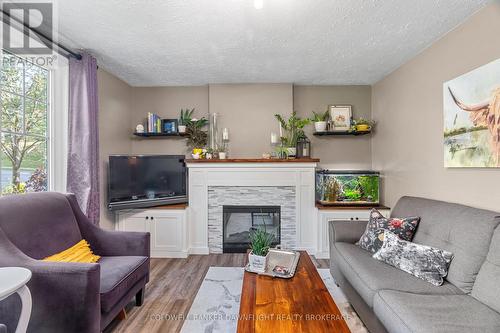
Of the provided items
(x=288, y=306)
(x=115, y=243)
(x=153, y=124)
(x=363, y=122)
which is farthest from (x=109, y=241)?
(x=363, y=122)

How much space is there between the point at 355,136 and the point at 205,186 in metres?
2.34

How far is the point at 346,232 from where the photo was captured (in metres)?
2.64

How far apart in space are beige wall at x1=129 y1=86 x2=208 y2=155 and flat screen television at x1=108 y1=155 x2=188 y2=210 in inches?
17.7

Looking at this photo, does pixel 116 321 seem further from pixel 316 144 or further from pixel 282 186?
pixel 316 144

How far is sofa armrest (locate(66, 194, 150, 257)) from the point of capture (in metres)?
2.25

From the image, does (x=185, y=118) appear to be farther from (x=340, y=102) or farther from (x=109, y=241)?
(x=340, y=102)

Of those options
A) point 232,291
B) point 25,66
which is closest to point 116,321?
point 232,291

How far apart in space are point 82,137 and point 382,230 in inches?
118

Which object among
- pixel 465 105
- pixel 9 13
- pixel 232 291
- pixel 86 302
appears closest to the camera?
pixel 86 302

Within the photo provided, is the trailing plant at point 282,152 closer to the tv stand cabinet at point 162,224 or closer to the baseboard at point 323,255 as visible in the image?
the baseboard at point 323,255

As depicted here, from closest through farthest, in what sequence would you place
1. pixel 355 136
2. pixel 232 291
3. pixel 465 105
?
pixel 465 105 < pixel 232 291 < pixel 355 136

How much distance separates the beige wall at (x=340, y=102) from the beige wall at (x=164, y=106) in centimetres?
146

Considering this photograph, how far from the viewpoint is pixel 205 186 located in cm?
360

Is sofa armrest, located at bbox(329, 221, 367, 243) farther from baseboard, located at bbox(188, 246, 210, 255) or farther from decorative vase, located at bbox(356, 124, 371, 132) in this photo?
baseboard, located at bbox(188, 246, 210, 255)
